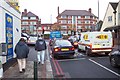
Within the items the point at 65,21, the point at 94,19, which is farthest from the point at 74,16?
the point at 94,19

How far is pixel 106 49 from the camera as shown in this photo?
838 inches

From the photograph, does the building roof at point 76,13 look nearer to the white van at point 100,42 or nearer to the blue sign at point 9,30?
the white van at point 100,42

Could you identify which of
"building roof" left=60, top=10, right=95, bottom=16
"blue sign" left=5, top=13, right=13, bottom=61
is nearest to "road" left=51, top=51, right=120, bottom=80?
"blue sign" left=5, top=13, right=13, bottom=61

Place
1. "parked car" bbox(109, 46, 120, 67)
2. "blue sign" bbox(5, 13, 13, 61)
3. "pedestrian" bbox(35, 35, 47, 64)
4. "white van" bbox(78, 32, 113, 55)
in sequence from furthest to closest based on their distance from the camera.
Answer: "white van" bbox(78, 32, 113, 55) → "pedestrian" bbox(35, 35, 47, 64) → "blue sign" bbox(5, 13, 13, 61) → "parked car" bbox(109, 46, 120, 67)

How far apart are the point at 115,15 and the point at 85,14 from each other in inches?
2786

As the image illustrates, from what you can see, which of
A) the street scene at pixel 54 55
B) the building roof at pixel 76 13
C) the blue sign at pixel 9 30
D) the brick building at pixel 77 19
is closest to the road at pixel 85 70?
the street scene at pixel 54 55

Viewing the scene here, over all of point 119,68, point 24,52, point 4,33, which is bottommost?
point 119,68

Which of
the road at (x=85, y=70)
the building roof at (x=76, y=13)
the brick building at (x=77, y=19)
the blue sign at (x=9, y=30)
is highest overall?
the building roof at (x=76, y=13)

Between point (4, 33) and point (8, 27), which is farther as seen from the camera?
point (8, 27)

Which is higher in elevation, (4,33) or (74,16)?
(74,16)

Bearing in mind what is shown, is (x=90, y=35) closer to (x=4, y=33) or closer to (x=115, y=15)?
(x=4, y=33)

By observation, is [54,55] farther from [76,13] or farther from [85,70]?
[76,13]

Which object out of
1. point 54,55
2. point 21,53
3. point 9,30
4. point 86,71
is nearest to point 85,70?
point 86,71

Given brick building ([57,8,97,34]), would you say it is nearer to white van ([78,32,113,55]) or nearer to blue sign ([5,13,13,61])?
white van ([78,32,113,55])
